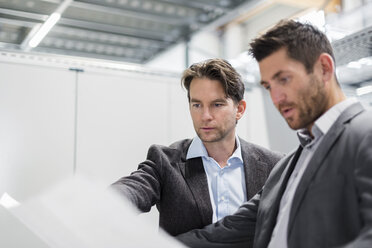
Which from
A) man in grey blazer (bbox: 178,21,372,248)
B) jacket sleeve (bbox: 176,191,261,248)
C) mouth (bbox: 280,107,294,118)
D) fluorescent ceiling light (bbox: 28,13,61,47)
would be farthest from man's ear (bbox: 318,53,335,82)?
fluorescent ceiling light (bbox: 28,13,61,47)

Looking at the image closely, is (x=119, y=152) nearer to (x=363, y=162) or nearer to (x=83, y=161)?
(x=83, y=161)

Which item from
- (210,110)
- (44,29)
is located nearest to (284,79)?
(210,110)

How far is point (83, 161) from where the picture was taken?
1588 mm

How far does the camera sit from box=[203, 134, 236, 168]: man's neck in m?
1.44

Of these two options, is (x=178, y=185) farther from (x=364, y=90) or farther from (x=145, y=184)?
(x=364, y=90)

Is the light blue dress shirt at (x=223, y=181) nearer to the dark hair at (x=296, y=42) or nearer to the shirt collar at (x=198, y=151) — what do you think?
the shirt collar at (x=198, y=151)

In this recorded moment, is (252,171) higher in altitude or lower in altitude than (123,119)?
lower

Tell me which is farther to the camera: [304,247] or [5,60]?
[5,60]

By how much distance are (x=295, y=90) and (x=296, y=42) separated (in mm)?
118

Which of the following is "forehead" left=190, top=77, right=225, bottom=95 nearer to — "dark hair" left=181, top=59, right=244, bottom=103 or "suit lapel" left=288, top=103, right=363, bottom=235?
"dark hair" left=181, top=59, right=244, bottom=103

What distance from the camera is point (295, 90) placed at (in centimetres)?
90

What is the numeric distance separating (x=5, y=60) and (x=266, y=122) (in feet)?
4.16

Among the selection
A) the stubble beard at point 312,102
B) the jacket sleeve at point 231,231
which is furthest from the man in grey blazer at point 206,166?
the stubble beard at point 312,102

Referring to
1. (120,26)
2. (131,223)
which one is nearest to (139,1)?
(120,26)
